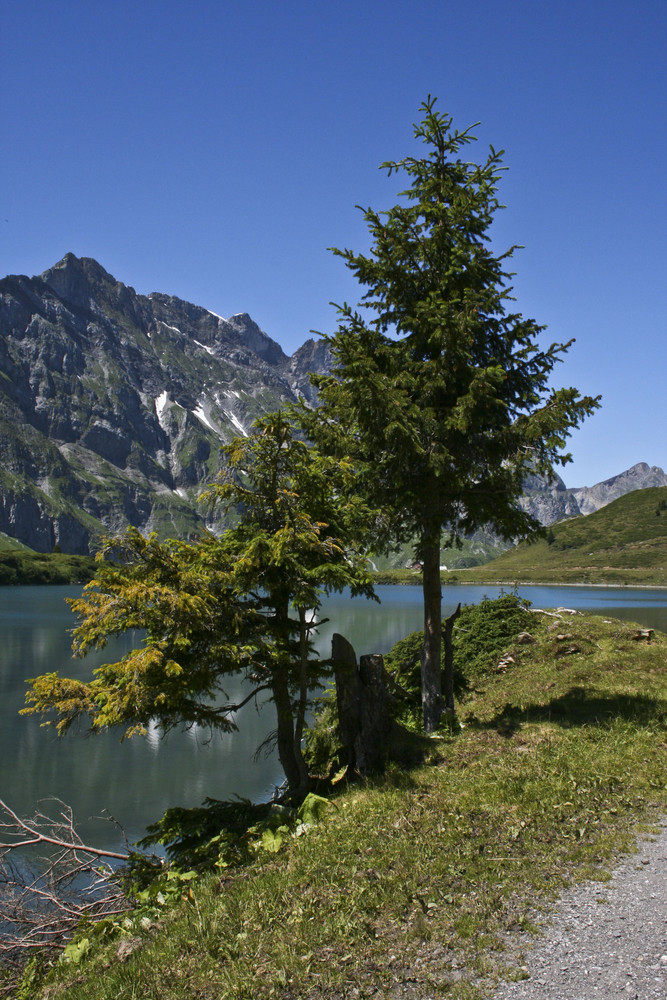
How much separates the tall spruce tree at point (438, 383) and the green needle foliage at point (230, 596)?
5.95 ft

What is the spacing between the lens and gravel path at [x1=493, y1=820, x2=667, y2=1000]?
457 centimetres

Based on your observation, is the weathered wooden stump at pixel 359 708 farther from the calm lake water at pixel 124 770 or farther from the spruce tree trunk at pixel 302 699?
the calm lake water at pixel 124 770

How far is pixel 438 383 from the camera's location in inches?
492

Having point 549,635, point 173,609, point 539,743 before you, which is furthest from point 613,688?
point 173,609

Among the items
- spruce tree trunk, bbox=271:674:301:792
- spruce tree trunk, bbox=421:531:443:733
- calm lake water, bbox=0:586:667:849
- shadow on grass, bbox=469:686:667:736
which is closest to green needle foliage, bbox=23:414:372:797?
spruce tree trunk, bbox=271:674:301:792

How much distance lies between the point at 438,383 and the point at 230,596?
6178 mm

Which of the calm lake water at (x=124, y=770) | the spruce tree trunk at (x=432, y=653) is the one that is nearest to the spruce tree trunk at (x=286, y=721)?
the spruce tree trunk at (x=432, y=653)

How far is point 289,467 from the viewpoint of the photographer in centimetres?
1096

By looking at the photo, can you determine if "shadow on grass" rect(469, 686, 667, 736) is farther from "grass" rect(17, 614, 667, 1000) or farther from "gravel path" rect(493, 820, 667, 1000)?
"gravel path" rect(493, 820, 667, 1000)

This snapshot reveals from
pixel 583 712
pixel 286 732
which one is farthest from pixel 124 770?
pixel 583 712

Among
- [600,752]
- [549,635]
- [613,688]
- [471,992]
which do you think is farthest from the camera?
[549,635]

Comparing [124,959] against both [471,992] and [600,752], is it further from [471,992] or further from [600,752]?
[600,752]

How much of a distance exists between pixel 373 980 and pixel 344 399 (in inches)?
400

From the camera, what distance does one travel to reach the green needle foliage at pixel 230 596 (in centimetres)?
915
